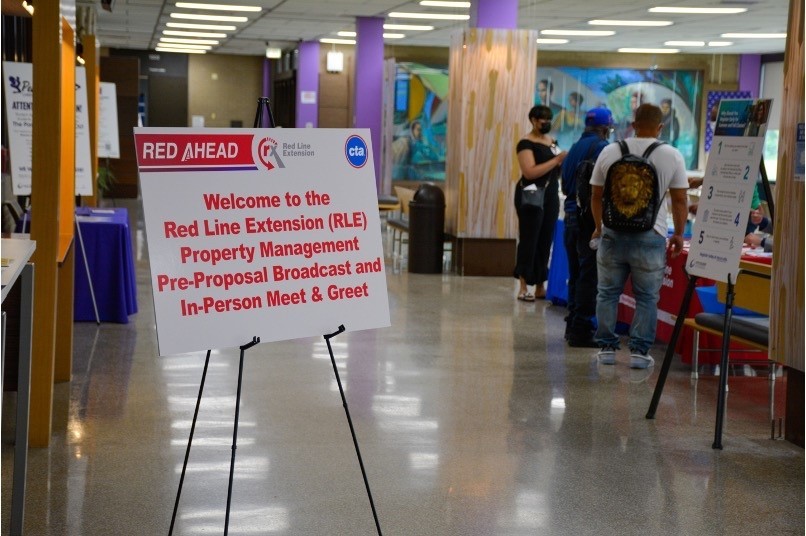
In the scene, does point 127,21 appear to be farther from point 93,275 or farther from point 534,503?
point 534,503

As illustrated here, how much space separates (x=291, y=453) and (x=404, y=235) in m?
11.0

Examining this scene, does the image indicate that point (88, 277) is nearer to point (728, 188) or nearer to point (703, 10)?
point (728, 188)

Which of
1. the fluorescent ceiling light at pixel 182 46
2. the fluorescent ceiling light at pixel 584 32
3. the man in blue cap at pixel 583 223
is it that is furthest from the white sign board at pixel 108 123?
the fluorescent ceiling light at pixel 182 46

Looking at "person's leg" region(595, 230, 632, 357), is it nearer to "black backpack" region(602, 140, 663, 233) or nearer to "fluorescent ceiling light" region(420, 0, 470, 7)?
"black backpack" region(602, 140, 663, 233)

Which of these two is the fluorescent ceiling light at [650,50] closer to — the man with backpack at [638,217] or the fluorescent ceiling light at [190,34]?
the fluorescent ceiling light at [190,34]

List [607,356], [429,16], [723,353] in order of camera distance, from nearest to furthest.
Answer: [723,353]
[607,356]
[429,16]

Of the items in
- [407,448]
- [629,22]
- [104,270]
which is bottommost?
[407,448]

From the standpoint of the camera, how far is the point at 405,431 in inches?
196

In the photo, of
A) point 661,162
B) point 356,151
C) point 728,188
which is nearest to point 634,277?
point 661,162

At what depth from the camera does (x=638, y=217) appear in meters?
6.06

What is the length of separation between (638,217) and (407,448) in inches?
86.4

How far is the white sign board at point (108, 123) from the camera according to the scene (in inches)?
461

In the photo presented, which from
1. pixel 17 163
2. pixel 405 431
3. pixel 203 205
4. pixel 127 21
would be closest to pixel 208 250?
pixel 203 205

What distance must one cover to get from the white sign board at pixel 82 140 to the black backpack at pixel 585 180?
385cm
